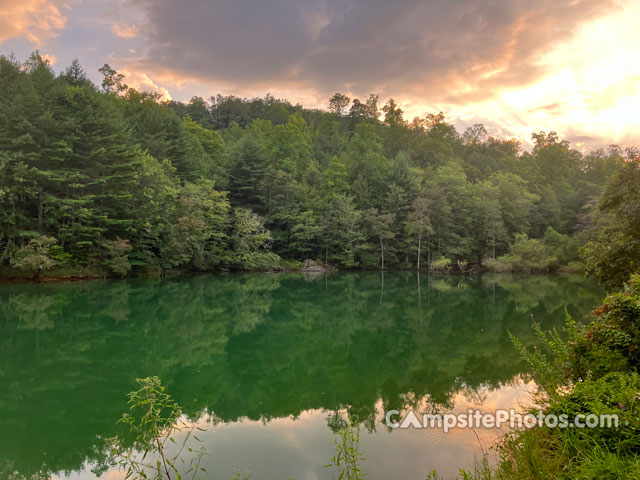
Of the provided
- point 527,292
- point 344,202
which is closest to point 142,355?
point 527,292

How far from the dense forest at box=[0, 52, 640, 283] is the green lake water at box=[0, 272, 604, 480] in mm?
6659

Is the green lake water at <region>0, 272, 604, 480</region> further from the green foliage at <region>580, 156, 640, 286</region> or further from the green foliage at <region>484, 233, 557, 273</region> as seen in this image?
the green foliage at <region>484, 233, 557, 273</region>

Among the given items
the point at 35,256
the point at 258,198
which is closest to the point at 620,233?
the point at 35,256

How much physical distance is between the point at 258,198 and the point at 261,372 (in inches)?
1168

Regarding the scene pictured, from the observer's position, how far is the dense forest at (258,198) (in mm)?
21844

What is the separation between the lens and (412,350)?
9.80m

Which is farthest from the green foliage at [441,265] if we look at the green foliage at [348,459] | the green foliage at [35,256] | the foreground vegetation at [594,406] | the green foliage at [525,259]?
the foreground vegetation at [594,406]

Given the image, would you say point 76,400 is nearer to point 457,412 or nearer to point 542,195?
point 457,412

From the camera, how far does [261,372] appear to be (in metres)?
8.03

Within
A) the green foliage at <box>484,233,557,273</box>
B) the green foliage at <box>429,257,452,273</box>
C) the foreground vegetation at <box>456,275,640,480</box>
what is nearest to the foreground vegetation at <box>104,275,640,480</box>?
the foreground vegetation at <box>456,275,640,480</box>

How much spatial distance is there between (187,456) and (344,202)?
1350 inches

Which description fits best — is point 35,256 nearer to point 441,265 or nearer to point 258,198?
point 258,198

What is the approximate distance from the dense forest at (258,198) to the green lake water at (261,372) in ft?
21.8

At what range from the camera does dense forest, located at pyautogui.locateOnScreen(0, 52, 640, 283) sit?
21.8 meters
